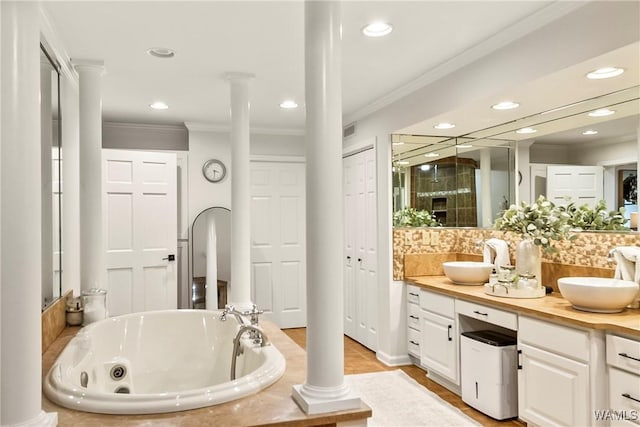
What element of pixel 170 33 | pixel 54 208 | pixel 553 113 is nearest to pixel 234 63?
pixel 170 33

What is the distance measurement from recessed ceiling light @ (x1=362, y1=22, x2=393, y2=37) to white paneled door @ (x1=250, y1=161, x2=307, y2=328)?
3.17 meters

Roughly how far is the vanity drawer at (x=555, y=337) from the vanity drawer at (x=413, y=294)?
1316mm

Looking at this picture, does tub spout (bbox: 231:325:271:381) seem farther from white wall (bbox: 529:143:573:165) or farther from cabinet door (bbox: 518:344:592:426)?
white wall (bbox: 529:143:573:165)

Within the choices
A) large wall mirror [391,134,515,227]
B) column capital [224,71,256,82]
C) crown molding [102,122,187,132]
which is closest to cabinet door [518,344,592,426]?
large wall mirror [391,134,515,227]

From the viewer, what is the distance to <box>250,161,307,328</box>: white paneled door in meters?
5.80

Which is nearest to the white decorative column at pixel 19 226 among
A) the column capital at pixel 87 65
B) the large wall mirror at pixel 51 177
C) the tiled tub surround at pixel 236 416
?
the tiled tub surround at pixel 236 416

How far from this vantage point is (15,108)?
5.16 feet

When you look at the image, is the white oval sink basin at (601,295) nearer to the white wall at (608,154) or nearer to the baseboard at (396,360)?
the white wall at (608,154)

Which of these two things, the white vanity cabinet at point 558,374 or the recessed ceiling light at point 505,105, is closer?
the white vanity cabinet at point 558,374

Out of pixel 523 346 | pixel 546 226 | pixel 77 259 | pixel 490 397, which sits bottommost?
pixel 490 397

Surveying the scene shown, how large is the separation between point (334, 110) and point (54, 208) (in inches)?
96.8

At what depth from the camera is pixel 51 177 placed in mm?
3201

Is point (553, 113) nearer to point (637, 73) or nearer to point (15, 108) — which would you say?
point (637, 73)

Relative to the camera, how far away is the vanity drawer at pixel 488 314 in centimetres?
298
